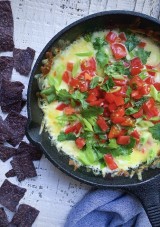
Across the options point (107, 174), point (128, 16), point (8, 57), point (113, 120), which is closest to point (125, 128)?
point (113, 120)

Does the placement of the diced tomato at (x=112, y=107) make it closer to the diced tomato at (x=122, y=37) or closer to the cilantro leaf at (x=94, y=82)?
the cilantro leaf at (x=94, y=82)

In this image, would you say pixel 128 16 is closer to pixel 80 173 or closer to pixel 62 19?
pixel 62 19

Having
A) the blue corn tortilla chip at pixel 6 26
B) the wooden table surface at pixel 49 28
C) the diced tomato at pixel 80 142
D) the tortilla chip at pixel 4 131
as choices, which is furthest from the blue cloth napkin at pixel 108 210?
the blue corn tortilla chip at pixel 6 26

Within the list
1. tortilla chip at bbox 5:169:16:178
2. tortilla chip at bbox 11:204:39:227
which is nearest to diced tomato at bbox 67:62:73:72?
tortilla chip at bbox 5:169:16:178

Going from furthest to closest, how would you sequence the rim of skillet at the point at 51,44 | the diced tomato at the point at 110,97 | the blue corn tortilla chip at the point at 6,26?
the blue corn tortilla chip at the point at 6,26, the diced tomato at the point at 110,97, the rim of skillet at the point at 51,44

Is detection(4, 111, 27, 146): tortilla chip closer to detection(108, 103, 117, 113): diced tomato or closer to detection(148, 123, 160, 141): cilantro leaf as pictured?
detection(108, 103, 117, 113): diced tomato

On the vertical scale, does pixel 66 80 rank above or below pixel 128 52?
below

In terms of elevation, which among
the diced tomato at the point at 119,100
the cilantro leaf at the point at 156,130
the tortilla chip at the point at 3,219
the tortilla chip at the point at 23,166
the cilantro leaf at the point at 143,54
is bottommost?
the tortilla chip at the point at 3,219
